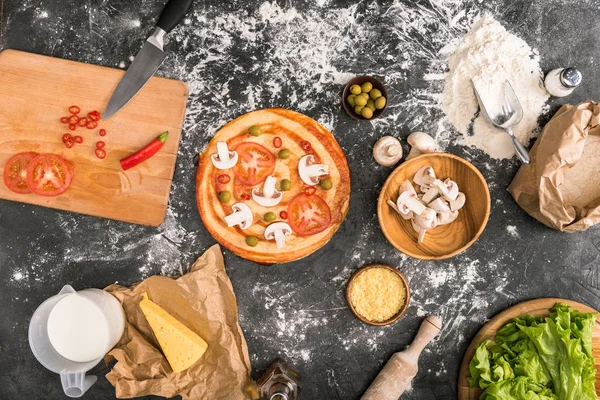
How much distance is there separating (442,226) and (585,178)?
2.51ft

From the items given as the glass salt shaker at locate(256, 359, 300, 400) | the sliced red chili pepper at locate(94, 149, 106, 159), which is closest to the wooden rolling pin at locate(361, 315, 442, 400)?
the glass salt shaker at locate(256, 359, 300, 400)

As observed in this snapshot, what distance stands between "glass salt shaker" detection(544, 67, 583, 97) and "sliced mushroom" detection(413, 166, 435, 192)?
80 centimetres

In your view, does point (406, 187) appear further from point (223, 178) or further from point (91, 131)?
point (91, 131)

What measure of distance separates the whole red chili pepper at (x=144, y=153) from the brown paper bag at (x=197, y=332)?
0.59 m

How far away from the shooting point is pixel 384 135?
8.75ft

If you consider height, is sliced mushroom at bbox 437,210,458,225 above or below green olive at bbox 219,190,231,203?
above

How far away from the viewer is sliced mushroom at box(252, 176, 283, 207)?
259 centimetres

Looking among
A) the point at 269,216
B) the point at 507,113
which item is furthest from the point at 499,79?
the point at 269,216

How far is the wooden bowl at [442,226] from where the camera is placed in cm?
A: 246

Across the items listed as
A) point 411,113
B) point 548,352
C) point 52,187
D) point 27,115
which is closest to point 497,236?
point 548,352

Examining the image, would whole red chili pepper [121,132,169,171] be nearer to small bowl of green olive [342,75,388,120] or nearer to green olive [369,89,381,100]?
small bowl of green olive [342,75,388,120]

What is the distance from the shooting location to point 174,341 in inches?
96.3

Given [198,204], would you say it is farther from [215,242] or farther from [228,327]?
[228,327]

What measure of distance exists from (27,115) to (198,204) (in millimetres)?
1001
